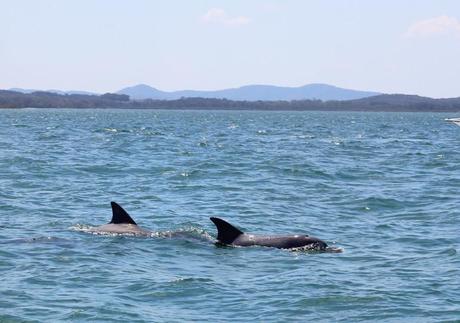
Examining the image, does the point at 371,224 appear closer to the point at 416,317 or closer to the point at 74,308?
the point at 416,317

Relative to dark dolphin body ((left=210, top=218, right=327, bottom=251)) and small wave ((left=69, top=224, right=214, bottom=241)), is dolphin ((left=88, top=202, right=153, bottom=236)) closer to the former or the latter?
small wave ((left=69, top=224, right=214, bottom=241))

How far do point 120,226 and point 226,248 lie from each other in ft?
8.70

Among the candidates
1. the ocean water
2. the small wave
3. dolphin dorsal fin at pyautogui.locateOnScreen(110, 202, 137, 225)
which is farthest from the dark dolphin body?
dolphin dorsal fin at pyautogui.locateOnScreen(110, 202, 137, 225)

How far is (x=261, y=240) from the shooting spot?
1691cm

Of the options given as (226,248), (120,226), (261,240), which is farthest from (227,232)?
(120,226)

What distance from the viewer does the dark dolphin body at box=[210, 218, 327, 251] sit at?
16578mm

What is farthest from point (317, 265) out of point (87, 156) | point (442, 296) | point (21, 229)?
point (87, 156)

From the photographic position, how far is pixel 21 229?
18.4 meters

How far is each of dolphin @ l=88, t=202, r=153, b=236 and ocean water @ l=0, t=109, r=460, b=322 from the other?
41 centimetres

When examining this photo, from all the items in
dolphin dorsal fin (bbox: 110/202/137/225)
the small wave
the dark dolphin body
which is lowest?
the small wave

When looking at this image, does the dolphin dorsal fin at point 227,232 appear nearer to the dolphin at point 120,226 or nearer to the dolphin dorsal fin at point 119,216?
the dolphin at point 120,226

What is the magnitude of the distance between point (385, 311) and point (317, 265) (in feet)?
10.4

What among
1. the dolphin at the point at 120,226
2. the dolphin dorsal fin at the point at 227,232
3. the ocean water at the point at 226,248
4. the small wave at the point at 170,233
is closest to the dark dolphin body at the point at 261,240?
the dolphin dorsal fin at the point at 227,232

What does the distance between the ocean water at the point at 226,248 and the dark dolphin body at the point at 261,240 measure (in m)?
0.44
